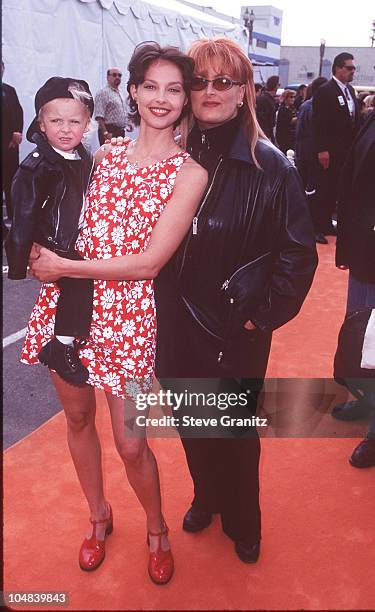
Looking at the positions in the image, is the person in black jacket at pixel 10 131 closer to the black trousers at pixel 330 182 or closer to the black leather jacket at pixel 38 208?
the black trousers at pixel 330 182

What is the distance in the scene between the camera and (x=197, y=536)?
7.87ft

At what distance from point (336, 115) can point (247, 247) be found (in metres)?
5.24

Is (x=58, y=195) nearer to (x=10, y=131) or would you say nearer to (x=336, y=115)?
(x=10, y=131)

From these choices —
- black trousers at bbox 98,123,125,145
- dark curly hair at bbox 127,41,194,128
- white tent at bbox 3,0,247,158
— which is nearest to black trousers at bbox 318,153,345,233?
black trousers at bbox 98,123,125,145

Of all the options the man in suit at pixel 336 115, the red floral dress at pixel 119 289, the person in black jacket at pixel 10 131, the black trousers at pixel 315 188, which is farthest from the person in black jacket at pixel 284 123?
the red floral dress at pixel 119 289

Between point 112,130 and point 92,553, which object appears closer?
point 92,553

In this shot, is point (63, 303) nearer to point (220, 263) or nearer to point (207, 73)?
point (220, 263)

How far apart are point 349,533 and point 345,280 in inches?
152

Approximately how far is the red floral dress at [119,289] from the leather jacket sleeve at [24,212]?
18cm

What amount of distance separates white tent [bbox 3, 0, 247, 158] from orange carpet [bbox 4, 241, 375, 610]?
19.2 feet

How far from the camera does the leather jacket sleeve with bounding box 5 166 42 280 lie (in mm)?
1681

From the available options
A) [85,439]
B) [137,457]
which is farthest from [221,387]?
[85,439]

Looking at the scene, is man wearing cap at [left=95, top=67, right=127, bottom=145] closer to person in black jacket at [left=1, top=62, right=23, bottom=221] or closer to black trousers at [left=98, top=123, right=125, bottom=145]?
black trousers at [left=98, top=123, right=125, bottom=145]

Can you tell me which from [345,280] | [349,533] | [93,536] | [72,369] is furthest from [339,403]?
[345,280]
